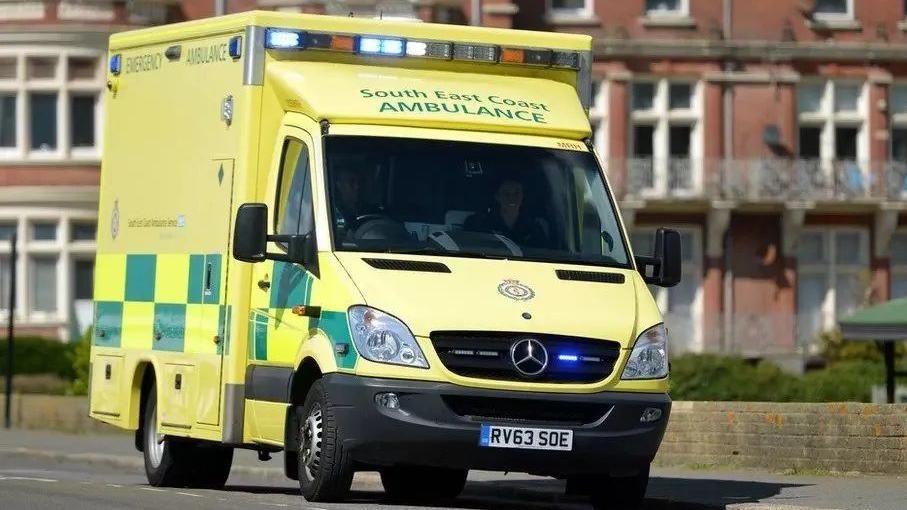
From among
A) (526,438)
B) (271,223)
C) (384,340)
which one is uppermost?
(271,223)

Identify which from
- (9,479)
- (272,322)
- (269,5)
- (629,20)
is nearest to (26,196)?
(269,5)

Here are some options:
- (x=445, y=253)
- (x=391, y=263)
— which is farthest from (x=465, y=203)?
(x=391, y=263)

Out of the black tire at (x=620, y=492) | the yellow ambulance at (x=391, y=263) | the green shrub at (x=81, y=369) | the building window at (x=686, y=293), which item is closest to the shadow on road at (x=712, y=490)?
the black tire at (x=620, y=492)

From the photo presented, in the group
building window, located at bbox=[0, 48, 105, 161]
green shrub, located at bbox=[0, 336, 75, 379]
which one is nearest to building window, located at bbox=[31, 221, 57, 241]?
building window, located at bbox=[0, 48, 105, 161]

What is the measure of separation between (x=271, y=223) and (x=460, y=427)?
233 cm

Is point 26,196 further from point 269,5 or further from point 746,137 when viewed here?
point 746,137

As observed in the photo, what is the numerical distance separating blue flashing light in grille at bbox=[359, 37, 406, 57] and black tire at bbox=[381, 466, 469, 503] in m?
3.27

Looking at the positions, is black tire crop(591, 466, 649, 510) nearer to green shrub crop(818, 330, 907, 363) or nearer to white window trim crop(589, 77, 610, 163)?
green shrub crop(818, 330, 907, 363)

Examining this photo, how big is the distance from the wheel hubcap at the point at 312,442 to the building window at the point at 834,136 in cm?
3772

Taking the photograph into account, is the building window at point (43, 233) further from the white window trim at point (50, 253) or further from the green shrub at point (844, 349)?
the green shrub at point (844, 349)

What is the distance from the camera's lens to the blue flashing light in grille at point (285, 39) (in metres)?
15.7

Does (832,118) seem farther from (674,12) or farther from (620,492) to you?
(620,492)

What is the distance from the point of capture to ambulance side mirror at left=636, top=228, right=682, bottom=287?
50.6ft

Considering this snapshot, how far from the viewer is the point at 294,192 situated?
15414mm
